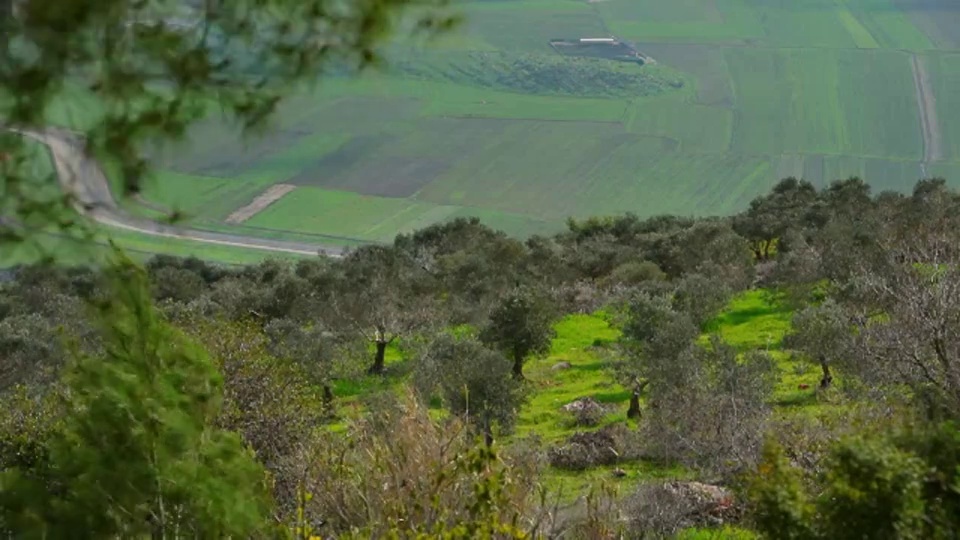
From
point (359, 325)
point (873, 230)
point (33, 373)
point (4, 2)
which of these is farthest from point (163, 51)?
point (873, 230)

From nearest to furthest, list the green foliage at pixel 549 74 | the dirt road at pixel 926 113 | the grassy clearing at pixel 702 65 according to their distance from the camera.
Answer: the dirt road at pixel 926 113 → the grassy clearing at pixel 702 65 → the green foliage at pixel 549 74

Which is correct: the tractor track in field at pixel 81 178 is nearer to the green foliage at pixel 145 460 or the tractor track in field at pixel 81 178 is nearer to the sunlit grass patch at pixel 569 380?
the green foliage at pixel 145 460

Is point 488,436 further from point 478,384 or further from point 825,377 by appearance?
point 825,377

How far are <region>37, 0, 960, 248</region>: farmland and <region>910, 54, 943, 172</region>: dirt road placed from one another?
22 cm

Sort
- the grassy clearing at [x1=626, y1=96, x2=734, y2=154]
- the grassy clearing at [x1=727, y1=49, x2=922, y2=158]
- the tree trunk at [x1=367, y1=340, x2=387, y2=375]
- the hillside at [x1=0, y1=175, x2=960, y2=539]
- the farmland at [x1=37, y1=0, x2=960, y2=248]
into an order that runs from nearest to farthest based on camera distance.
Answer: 1. the hillside at [x1=0, y1=175, x2=960, y2=539]
2. the tree trunk at [x1=367, y1=340, x2=387, y2=375]
3. the farmland at [x1=37, y1=0, x2=960, y2=248]
4. the grassy clearing at [x1=727, y1=49, x2=922, y2=158]
5. the grassy clearing at [x1=626, y1=96, x2=734, y2=154]

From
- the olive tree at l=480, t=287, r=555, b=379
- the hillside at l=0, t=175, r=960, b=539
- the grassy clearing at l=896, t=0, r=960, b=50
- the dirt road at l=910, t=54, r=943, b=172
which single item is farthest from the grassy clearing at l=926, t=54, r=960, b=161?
the olive tree at l=480, t=287, r=555, b=379

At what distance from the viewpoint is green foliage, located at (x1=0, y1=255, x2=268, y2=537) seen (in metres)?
6.73

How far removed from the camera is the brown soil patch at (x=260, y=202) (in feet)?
190

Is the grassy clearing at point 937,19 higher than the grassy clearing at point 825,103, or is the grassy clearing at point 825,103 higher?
the grassy clearing at point 937,19

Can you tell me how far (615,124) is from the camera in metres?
73.6

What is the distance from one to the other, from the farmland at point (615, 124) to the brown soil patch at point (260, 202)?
0.27 metres

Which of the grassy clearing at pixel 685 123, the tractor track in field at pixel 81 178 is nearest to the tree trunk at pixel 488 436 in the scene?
the tractor track in field at pixel 81 178

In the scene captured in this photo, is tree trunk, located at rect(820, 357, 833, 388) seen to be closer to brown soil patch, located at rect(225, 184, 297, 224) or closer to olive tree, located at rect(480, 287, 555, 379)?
olive tree, located at rect(480, 287, 555, 379)

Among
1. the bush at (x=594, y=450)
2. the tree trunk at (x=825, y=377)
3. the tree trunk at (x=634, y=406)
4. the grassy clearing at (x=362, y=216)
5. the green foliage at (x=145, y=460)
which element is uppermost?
the green foliage at (x=145, y=460)
